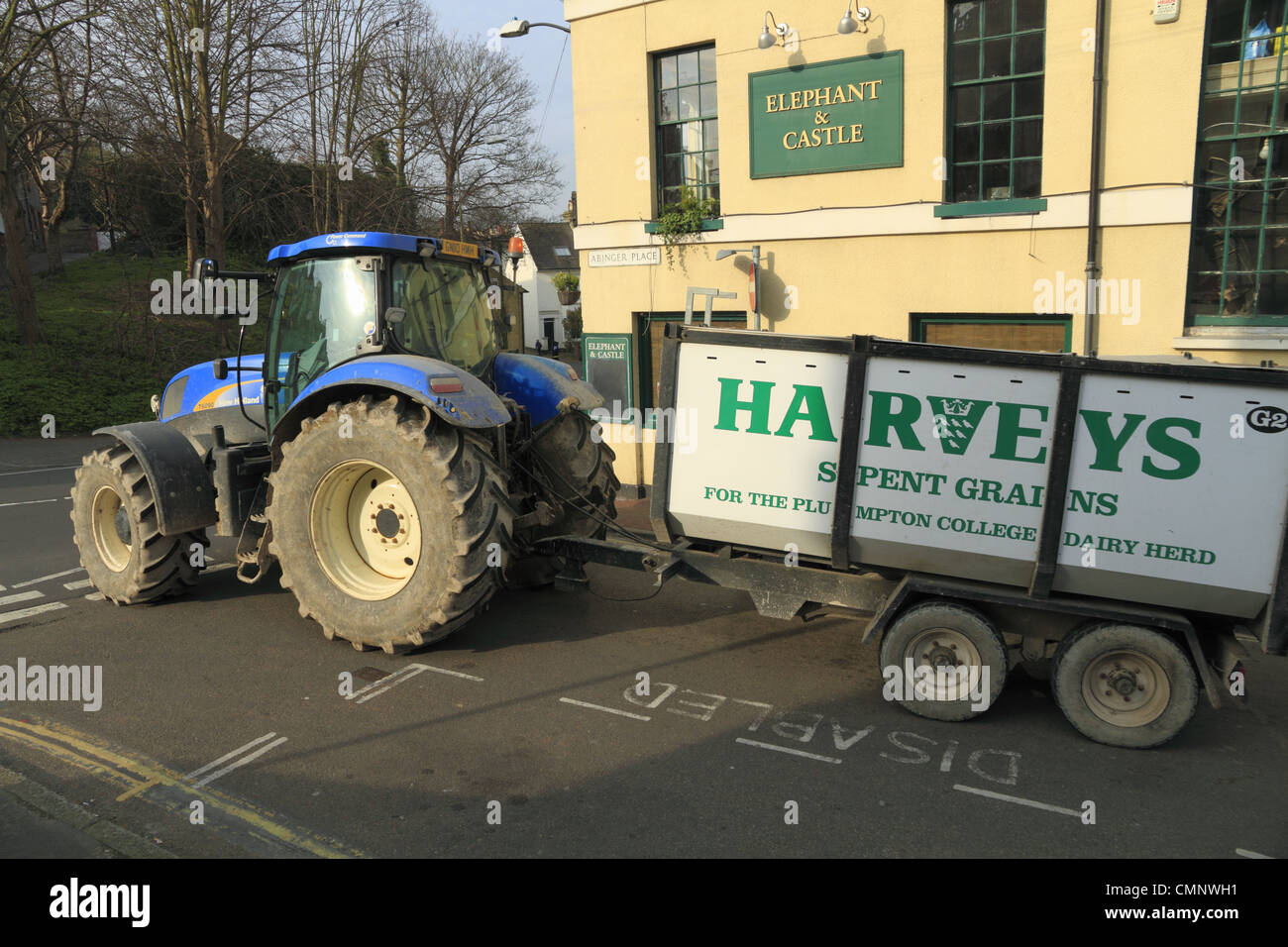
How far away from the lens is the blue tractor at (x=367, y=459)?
19.3ft

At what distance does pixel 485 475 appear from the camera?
19.3 feet

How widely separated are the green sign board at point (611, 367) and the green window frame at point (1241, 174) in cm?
624

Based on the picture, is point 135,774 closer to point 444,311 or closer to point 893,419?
point 444,311

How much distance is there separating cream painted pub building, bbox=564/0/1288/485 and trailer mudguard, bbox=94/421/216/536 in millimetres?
5739

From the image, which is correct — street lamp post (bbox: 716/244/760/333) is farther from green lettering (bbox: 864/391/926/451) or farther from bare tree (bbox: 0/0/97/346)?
bare tree (bbox: 0/0/97/346)

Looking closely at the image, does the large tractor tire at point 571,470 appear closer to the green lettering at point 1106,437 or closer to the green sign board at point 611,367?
the green lettering at point 1106,437

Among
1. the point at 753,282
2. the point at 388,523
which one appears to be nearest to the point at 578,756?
the point at 388,523

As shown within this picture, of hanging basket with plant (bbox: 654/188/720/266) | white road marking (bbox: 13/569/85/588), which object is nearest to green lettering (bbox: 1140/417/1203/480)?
hanging basket with plant (bbox: 654/188/720/266)

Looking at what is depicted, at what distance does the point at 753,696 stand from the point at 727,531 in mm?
1013

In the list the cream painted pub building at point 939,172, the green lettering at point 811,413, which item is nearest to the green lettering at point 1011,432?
the green lettering at point 811,413

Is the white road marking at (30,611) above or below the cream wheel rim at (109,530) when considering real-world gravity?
below

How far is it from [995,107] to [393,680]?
7.95m

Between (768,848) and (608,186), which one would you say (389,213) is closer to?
(608,186)
